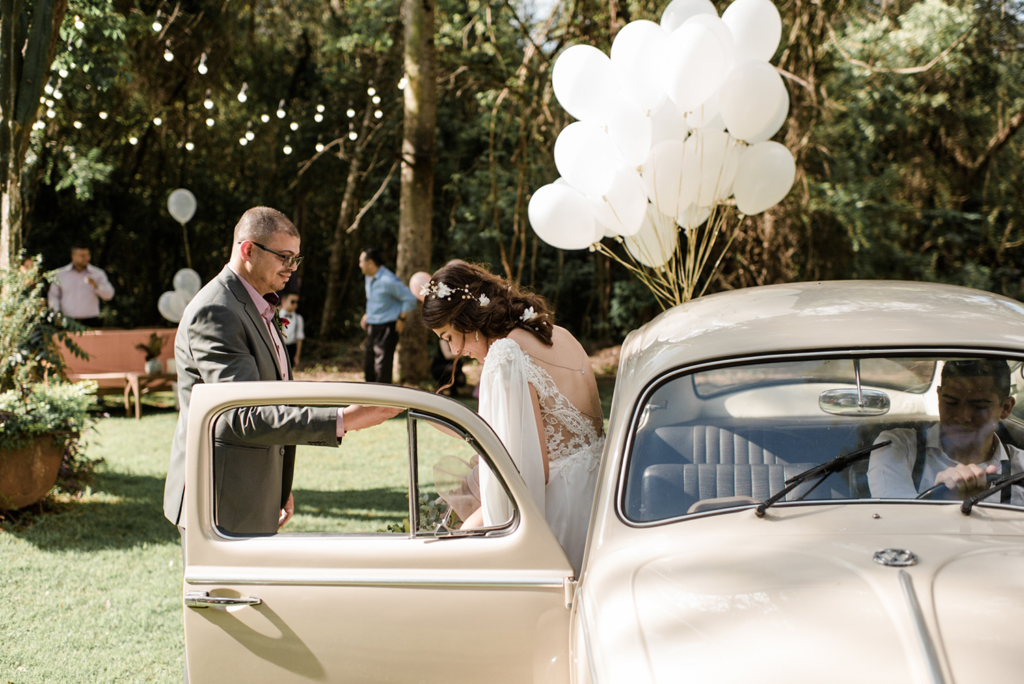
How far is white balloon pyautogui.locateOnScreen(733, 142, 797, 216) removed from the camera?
6785mm

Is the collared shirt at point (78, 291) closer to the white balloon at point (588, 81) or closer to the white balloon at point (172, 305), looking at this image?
the white balloon at point (172, 305)

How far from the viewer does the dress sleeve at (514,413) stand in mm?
2672

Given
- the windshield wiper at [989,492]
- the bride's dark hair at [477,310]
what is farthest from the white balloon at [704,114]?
the windshield wiper at [989,492]

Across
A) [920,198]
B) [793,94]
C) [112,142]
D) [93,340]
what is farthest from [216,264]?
[920,198]

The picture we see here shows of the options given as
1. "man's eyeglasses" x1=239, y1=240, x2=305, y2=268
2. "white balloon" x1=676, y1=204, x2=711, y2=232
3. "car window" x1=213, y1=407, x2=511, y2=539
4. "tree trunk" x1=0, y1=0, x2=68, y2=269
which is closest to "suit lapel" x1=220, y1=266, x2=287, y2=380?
"man's eyeglasses" x1=239, y1=240, x2=305, y2=268

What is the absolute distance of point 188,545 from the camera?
2.35 meters

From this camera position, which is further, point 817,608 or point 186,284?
point 186,284

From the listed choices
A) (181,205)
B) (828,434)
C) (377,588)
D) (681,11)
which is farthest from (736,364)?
(181,205)

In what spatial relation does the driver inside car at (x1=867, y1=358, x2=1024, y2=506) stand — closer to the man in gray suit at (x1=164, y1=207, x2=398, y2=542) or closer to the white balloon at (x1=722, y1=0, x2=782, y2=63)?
the man in gray suit at (x1=164, y1=207, x2=398, y2=542)

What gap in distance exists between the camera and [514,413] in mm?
2703

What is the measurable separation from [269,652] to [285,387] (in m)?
0.75

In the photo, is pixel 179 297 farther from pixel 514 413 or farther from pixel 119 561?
pixel 514 413

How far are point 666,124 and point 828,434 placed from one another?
450 centimetres

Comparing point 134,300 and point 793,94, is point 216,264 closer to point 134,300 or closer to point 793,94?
point 134,300
